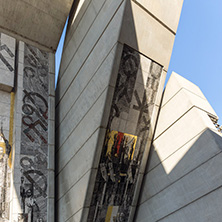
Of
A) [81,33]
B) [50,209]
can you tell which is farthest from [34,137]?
[81,33]

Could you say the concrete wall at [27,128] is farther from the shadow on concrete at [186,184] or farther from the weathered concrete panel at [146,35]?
the weathered concrete panel at [146,35]

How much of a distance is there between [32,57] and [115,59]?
15.5 feet

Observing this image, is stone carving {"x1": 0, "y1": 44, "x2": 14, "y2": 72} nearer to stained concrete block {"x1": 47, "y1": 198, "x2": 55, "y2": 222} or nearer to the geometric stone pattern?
the geometric stone pattern

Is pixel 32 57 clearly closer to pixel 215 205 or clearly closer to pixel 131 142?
pixel 131 142

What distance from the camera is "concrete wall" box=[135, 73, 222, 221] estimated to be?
17.3ft

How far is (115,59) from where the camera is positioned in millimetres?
5777

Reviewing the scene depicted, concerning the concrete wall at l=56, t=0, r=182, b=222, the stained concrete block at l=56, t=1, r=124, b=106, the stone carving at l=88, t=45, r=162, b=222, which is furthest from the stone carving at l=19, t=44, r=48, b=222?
the stone carving at l=88, t=45, r=162, b=222

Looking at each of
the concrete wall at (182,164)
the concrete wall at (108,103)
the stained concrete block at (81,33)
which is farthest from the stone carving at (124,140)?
the stained concrete block at (81,33)

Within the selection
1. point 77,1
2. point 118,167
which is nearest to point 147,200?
point 118,167

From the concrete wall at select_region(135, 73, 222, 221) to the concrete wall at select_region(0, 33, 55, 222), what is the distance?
3.46m

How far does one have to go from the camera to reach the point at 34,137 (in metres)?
7.76

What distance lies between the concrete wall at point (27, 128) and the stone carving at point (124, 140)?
2.11 metres

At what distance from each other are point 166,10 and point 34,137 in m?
6.30

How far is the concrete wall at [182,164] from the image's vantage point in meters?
5.28
